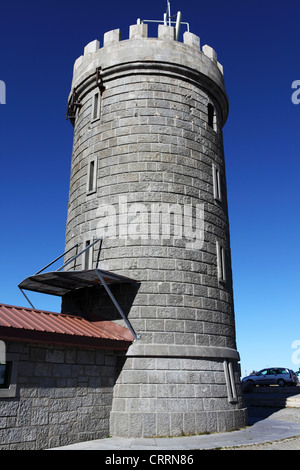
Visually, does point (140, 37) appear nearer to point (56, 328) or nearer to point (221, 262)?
point (221, 262)

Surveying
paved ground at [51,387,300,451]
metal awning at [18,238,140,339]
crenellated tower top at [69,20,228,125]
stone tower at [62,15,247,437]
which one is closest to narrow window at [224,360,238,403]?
stone tower at [62,15,247,437]

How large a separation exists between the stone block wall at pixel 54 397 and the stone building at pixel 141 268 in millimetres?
32

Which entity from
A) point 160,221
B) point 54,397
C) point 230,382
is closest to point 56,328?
point 54,397

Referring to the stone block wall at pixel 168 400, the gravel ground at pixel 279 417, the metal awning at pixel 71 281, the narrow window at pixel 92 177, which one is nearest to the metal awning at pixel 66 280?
the metal awning at pixel 71 281

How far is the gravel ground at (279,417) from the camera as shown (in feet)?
30.5

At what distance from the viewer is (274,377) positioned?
28.9 metres

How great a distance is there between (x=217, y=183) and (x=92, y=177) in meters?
4.54

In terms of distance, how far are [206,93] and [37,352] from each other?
11.3 meters

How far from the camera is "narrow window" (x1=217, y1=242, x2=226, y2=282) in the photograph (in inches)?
539

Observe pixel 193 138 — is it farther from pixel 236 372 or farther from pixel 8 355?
pixel 8 355

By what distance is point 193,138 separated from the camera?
14359mm

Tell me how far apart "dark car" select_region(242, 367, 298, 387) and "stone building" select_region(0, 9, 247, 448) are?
17.1 meters

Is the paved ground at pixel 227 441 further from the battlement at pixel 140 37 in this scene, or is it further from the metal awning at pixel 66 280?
the battlement at pixel 140 37

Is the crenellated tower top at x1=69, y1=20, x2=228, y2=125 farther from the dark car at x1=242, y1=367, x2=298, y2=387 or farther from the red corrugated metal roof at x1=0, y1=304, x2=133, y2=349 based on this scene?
the dark car at x1=242, y1=367, x2=298, y2=387
